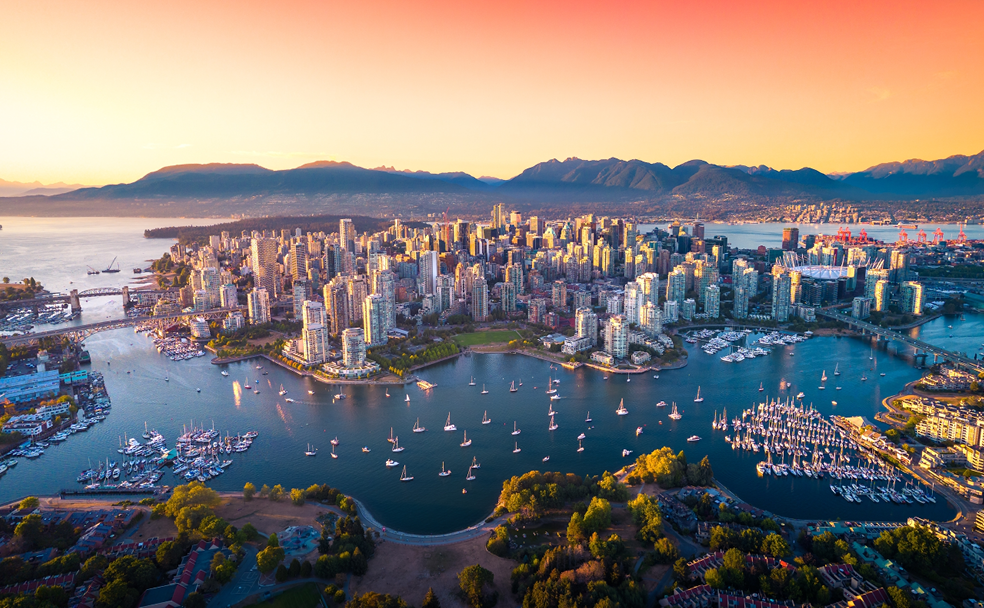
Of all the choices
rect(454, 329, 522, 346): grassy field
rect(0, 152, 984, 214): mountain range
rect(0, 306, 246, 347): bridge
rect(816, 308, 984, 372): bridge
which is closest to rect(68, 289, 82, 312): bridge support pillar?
rect(0, 306, 246, 347): bridge

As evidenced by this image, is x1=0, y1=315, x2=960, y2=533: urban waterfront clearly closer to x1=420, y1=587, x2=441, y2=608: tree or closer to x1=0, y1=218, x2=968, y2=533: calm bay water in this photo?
x1=0, y1=218, x2=968, y2=533: calm bay water

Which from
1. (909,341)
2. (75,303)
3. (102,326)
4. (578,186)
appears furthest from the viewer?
(578,186)

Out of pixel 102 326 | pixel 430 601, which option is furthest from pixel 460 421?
pixel 102 326

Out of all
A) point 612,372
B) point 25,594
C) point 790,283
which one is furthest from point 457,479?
point 790,283

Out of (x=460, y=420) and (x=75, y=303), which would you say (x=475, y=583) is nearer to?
(x=460, y=420)

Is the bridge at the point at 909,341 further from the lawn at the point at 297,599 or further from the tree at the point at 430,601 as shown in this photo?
the lawn at the point at 297,599
